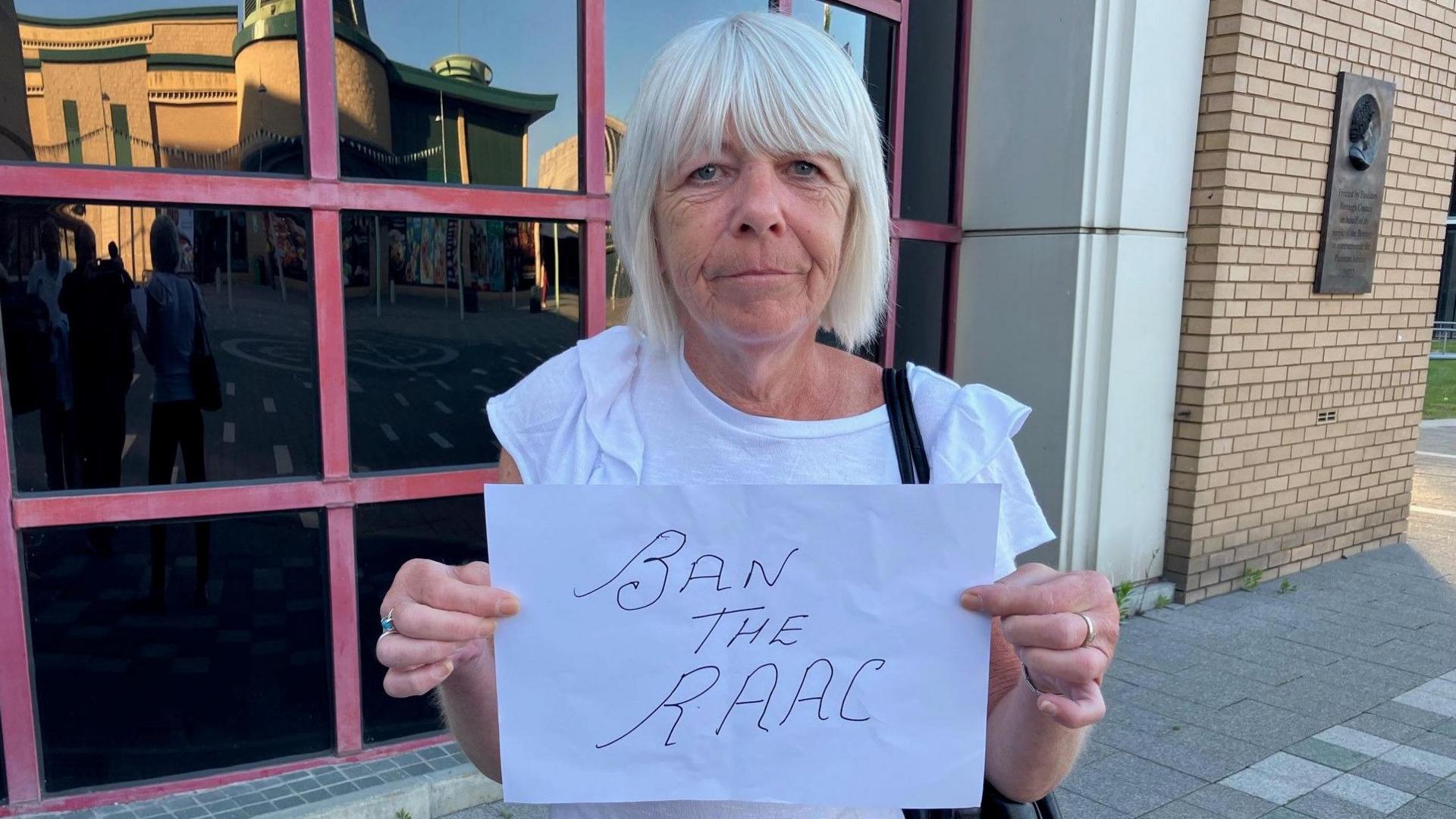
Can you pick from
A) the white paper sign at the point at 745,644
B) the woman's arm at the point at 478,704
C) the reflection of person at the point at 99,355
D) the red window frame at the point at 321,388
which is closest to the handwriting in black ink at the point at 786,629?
the white paper sign at the point at 745,644

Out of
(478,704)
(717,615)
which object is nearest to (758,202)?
(717,615)

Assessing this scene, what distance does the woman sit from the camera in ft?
3.58

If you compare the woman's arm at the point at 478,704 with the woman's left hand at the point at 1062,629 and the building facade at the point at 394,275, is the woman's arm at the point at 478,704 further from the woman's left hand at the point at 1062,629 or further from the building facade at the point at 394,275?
the building facade at the point at 394,275

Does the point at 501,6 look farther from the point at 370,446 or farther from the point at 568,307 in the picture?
the point at 370,446

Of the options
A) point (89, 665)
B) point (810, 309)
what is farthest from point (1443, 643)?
point (89, 665)

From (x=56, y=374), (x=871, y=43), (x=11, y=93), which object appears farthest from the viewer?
(x=871, y=43)

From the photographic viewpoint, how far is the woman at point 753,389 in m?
1.09

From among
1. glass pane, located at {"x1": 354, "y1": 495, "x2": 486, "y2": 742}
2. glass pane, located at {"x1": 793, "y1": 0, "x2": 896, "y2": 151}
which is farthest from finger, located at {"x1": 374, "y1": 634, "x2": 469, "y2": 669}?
glass pane, located at {"x1": 793, "y1": 0, "x2": 896, "y2": 151}

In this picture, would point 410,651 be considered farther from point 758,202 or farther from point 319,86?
point 319,86

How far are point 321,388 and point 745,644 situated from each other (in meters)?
2.24

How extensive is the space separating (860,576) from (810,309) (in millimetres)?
373

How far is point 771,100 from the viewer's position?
44.8 inches

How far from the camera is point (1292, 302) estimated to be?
Answer: 16.2ft

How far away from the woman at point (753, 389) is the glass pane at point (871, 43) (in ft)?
9.89
